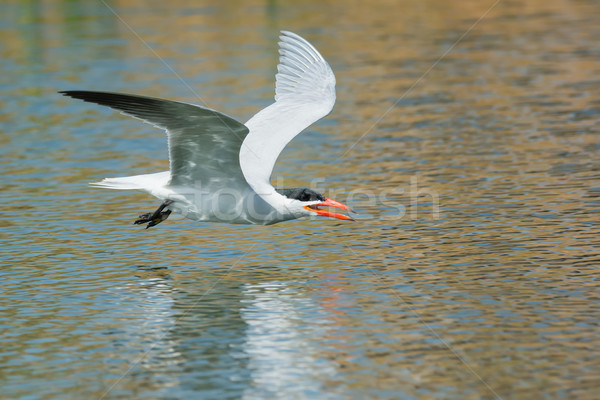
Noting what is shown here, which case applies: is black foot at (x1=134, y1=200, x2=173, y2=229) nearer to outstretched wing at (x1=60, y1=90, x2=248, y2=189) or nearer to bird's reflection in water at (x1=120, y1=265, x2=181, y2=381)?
outstretched wing at (x1=60, y1=90, x2=248, y2=189)

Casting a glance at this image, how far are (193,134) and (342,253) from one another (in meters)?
2.48

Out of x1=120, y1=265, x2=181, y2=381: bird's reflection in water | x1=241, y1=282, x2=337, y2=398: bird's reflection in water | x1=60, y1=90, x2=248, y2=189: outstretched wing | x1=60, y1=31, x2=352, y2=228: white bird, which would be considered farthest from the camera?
x1=60, y1=31, x2=352, y2=228: white bird

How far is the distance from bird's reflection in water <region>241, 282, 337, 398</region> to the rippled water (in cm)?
2

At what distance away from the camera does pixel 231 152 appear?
1002 cm

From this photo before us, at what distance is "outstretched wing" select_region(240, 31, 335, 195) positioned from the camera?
1124 cm

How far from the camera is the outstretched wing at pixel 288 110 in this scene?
11.2m

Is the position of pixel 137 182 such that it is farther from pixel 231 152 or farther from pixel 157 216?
pixel 231 152

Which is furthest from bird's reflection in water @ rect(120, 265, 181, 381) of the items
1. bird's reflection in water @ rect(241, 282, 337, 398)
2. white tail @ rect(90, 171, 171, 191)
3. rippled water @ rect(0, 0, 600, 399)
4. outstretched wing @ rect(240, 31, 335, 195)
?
outstretched wing @ rect(240, 31, 335, 195)

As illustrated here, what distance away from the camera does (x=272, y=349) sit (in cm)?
859

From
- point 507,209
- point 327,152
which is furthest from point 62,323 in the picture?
point 327,152

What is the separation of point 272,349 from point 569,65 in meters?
16.3

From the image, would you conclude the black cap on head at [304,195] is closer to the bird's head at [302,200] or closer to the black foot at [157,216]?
the bird's head at [302,200]

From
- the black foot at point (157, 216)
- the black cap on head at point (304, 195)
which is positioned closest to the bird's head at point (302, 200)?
the black cap on head at point (304, 195)

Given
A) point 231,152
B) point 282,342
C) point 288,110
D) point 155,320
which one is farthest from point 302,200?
point 282,342
